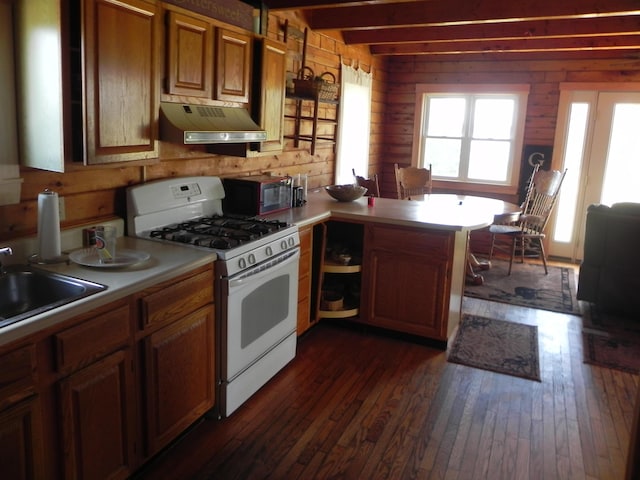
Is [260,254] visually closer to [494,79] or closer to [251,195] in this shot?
[251,195]

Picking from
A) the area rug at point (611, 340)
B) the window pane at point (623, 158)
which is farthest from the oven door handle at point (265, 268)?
the window pane at point (623, 158)

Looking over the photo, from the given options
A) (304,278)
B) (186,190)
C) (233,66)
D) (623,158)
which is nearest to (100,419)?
(186,190)

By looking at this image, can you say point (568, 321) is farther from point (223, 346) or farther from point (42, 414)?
point (42, 414)

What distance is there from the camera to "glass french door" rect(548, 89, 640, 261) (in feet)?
18.2

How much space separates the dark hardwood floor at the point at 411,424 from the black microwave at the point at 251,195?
3.02 ft

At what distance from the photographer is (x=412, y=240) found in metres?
3.31

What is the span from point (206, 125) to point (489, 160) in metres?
4.40

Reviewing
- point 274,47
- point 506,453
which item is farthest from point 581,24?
point 506,453

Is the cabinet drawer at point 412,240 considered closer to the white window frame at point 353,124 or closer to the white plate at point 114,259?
the white plate at point 114,259

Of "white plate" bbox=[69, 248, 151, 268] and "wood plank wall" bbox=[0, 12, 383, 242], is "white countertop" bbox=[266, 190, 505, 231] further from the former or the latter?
"white plate" bbox=[69, 248, 151, 268]

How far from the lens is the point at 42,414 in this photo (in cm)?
158

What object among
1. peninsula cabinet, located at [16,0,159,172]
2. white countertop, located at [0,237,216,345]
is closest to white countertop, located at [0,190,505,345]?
white countertop, located at [0,237,216,345]

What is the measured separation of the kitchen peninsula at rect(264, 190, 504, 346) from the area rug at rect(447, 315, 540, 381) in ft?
0.46

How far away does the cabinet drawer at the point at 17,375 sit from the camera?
1.45 m
